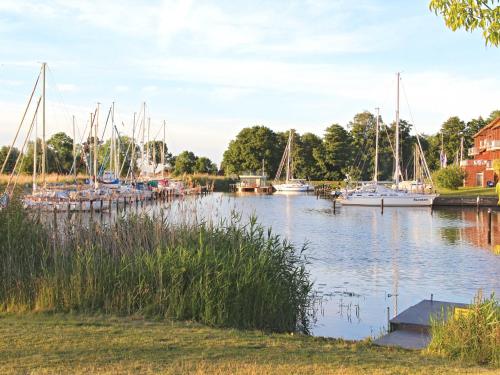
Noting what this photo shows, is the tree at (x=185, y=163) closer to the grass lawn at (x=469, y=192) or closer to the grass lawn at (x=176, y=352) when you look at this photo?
the grass lawn at (x=469, y=192)

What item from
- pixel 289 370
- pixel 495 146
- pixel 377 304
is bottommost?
pixel 377 304

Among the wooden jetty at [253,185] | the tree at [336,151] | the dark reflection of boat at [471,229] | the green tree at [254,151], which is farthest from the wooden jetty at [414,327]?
the green tree at [254,151]

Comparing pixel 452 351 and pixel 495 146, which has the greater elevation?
pixel 495 146

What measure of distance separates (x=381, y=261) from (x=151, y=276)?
684 inches

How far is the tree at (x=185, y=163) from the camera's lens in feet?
441

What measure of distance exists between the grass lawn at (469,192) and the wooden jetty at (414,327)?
58.0 m

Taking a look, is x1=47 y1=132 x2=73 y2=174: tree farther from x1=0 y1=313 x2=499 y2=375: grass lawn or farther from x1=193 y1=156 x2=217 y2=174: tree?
x1=0 y1=313 x2=499 y2=375: grass lawn

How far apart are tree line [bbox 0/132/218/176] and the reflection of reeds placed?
4155cm

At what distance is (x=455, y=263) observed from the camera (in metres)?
27.9

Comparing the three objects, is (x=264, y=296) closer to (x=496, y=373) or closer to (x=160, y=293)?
(x=160, y=293)

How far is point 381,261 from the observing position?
28.6 meters

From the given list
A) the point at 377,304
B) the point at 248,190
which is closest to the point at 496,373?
the point at 377,304

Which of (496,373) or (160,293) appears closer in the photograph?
(496,373)

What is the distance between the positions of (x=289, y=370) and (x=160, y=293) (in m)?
5.13
